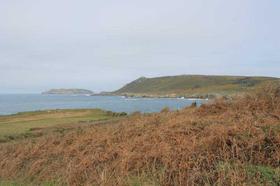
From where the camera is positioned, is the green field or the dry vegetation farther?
the green field

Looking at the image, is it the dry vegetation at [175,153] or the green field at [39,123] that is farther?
the green field at [39,123]

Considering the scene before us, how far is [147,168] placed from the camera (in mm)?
8102

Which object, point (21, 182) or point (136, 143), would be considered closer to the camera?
point (136, 143)

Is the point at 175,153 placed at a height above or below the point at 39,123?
above

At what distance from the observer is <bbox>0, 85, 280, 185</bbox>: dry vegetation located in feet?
23.8

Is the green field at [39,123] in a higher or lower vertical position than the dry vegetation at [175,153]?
lower

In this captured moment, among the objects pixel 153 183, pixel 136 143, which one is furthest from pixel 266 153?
pixel 136 143

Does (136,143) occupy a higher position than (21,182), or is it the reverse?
(136,143)

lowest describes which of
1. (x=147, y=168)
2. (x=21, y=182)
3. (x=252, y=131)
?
(x=21, y=182)

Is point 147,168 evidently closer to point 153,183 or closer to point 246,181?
point 153,183

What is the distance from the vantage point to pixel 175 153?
25.9 feet

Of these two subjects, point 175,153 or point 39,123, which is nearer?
point 175,153

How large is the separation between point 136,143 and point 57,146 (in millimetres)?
3343

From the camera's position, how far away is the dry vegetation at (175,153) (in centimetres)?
724
